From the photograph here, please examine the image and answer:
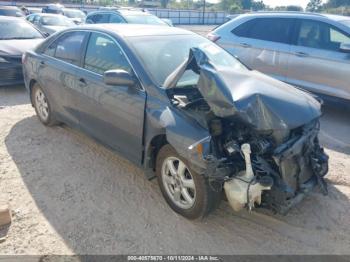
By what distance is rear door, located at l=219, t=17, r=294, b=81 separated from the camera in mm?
6617

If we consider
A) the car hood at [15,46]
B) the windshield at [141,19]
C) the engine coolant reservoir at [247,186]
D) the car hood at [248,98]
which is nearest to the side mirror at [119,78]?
the car hood at [248,98]

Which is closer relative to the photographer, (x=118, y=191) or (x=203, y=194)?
(x=203, y=194)

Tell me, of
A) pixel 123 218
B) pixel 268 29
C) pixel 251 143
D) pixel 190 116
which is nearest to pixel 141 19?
pixel 268 29

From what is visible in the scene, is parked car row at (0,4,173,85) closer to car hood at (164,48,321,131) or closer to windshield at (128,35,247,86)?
windshield at (128,35,247,86)

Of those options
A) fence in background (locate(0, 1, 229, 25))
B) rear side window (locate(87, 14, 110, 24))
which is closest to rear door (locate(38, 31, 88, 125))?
rear side window (locate(87, 14, 110, 24))

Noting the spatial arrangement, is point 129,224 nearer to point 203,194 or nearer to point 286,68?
point 203,194

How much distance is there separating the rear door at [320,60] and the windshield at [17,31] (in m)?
6.30

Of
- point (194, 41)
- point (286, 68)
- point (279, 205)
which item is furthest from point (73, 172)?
point (286, 68)

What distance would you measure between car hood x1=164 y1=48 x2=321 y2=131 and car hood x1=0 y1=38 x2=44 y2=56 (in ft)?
17.6

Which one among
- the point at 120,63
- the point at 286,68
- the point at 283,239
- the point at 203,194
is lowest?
the point at 283,239

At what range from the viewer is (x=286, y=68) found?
6.57m

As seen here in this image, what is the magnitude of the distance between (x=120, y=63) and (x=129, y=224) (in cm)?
172

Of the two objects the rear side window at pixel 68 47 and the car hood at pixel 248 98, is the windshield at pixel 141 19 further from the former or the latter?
the car hood at pixel 248 98

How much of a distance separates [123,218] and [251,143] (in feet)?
4.66
